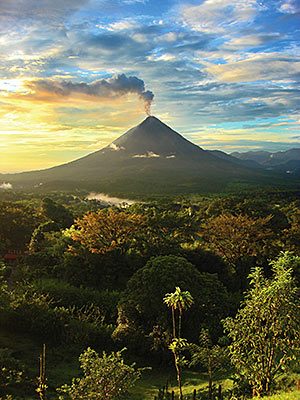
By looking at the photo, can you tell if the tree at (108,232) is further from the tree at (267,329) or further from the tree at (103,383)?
the tree at (103,383)

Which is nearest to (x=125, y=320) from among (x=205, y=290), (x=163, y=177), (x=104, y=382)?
(x=205, y=290)

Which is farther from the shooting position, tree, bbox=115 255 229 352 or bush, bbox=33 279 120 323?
bush, bbox=33 279 120 323

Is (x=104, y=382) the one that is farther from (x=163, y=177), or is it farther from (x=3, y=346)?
(x=163, y=177)

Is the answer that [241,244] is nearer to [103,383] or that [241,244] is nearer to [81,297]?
[81,297]

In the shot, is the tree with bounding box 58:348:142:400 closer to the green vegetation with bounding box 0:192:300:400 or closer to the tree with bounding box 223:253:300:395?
the green vegetation with bounding box 0:192:300:400

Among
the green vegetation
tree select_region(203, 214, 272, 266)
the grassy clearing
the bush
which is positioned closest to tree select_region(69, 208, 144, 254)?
the green vegetation

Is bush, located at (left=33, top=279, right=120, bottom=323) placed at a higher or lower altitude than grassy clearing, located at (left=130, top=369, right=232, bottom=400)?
higher

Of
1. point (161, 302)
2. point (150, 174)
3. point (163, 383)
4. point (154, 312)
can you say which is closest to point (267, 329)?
point (163, 383)

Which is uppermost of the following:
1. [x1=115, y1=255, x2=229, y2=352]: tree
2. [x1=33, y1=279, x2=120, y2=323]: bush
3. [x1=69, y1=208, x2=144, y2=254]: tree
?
[x1=69, y1=208, x2=144, y2=254]: tree
